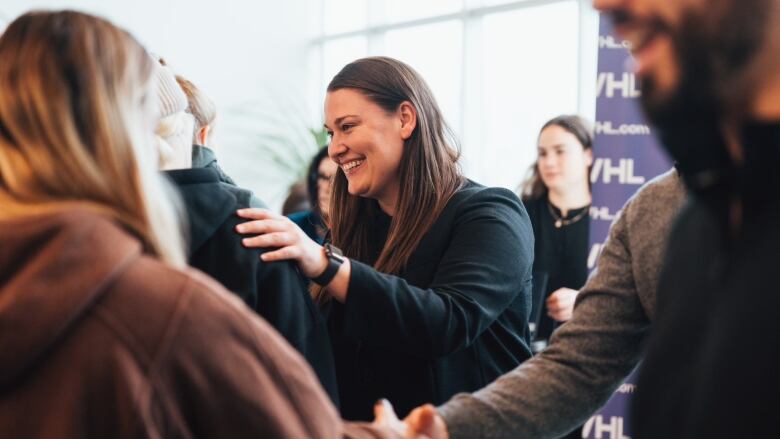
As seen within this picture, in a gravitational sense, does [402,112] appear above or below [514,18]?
below

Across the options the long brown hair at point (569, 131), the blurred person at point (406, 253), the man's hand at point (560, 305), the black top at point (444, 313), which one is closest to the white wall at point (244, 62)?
the long brown hair at point (569, 131)

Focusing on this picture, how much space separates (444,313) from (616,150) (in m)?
1.65

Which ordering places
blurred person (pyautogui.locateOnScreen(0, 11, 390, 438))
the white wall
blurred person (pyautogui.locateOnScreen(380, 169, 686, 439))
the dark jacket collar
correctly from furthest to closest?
the white wall
the dark jacket collar
blurred person (pyautogui.locateOnScreen(380, 169, 686, 439))
blurred person (pyautogui.locateOnScreen(0, 11, 390, 438))

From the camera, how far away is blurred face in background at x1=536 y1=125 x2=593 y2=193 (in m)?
4.73

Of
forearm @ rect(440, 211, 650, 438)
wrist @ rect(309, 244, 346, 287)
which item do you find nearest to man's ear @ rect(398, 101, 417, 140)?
wrist @ rect(309, 244, 346, 287)

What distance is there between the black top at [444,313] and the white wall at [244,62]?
6.57 metres

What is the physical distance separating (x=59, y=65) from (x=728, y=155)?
772 mm

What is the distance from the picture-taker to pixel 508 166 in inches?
314

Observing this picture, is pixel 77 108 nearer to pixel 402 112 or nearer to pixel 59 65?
pixel 59 65

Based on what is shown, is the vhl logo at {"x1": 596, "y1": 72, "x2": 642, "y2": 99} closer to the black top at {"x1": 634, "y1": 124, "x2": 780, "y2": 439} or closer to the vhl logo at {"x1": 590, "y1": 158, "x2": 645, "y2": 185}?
the vhl logo at {"x1": 590, "y1": 158, "x2": 645, "y2": 185}

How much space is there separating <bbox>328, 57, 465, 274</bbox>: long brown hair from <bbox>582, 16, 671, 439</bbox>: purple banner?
117cm

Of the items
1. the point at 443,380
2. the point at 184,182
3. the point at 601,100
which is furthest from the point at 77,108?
the point at 601,100

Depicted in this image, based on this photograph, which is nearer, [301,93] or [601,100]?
[601,100]

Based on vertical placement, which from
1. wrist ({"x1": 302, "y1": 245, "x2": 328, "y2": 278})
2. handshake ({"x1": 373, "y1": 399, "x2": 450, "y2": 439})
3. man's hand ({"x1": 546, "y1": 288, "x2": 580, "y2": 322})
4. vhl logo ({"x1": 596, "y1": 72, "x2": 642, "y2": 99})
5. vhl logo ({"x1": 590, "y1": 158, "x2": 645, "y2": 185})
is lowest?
man's hand ({"x1": 546, "y1": 288, "x2": 580, "y2": 322})
